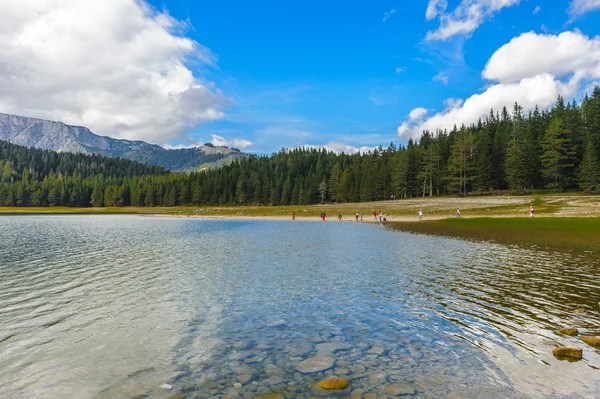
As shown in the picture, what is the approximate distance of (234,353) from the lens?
10531mm

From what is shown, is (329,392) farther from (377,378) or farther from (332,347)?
(332,347)

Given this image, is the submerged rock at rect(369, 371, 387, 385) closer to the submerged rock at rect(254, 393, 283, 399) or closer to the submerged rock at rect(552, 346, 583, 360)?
the submerged rock at rect(254, 393, 283, 399)

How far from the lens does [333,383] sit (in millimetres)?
8453

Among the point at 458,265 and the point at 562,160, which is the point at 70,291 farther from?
the point at 562,160

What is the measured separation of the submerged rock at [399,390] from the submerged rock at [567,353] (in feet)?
16.4

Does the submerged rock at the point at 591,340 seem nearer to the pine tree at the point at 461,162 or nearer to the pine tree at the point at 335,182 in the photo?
the pine tree at the point at 461,162

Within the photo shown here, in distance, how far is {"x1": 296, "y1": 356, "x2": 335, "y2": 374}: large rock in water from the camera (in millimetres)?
9492

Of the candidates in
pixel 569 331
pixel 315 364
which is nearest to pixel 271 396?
pixel 315 364

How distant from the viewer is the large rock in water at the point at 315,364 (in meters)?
9.49

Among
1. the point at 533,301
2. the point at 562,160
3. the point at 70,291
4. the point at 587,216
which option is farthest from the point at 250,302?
the point at 562,160

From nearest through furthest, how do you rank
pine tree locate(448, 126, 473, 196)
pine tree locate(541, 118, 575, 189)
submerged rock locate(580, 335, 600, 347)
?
submerged rock locate(580, 335, 600, 347), pine tree locate(541, 118, 575, 189), pine tree locate(448, 126, 473, 196)

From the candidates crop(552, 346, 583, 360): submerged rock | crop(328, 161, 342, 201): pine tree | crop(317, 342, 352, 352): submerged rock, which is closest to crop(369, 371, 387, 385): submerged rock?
crop(317, 342, 352, 352): submerged rock

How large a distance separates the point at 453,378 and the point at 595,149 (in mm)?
120896

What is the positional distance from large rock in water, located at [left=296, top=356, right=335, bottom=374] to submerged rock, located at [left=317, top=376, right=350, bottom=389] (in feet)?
2.77
